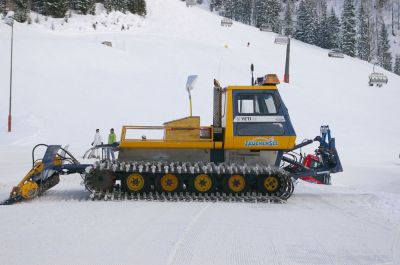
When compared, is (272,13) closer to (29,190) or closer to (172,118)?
(172,118)

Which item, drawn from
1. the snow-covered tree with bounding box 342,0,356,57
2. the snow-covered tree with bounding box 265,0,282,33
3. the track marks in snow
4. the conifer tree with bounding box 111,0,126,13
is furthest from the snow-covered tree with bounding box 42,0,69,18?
the snow-covered tree with bounding box 265,0,282,33

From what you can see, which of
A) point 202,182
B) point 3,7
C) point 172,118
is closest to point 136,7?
point 3,7

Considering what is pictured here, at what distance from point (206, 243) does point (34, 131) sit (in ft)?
72.0

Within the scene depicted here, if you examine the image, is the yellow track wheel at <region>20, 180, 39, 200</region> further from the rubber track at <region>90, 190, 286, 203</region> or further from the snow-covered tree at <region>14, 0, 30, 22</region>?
the snow-covered tree at <region>14, 0, 30, 22</region>

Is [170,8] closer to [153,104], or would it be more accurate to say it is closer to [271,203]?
[153,104]

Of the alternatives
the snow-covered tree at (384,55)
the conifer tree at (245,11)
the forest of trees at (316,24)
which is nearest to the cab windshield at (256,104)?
the forest of trees at (316,24)

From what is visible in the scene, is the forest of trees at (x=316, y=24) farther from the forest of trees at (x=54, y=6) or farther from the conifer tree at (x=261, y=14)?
the forest of trees at (x=54, y=6)

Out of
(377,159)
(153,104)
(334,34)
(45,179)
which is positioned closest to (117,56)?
(153,104)

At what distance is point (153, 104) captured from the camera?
109ft

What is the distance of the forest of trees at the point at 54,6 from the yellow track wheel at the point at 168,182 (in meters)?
46.1

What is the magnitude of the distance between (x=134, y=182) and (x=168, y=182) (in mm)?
754

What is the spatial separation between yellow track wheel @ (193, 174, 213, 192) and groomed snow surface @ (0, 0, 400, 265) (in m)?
0.67

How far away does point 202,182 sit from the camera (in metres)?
10.4

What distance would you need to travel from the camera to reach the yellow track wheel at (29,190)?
32.0ft
